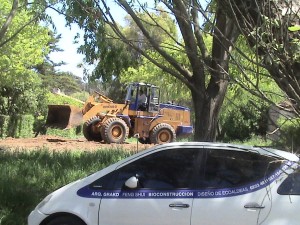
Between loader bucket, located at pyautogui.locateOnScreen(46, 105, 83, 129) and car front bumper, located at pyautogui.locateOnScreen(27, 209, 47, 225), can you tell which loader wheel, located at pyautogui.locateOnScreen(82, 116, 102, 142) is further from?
car front bumper, located at pyautogui.locateOnScreen(27, 209, 47, 225)

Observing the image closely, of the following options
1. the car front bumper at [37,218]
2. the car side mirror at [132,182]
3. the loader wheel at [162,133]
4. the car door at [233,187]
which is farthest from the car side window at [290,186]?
the loader wheel at [162,133]

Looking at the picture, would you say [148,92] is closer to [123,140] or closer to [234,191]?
[123,140]

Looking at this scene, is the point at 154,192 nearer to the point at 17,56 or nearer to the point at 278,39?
the point at 278,39

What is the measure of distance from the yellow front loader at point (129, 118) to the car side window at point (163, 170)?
16.3m

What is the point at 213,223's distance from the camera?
5.17m

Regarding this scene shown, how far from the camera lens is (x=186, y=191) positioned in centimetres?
537

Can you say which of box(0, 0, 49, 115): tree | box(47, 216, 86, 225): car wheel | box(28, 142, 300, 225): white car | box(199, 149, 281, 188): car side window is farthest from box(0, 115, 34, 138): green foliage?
box(199, 149, 281, 188): car side window

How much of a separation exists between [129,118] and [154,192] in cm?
1792

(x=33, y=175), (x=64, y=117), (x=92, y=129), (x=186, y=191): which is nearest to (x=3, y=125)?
(x=64, y=117)

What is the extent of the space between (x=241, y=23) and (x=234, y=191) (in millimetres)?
2261

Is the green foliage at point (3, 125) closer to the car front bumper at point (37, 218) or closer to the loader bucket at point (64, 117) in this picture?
the loader bucket at point (64, 117)

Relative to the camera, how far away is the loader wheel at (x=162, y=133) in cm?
2339

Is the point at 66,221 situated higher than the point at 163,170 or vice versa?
the point at 163,170

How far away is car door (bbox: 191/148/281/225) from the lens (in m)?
5.12
